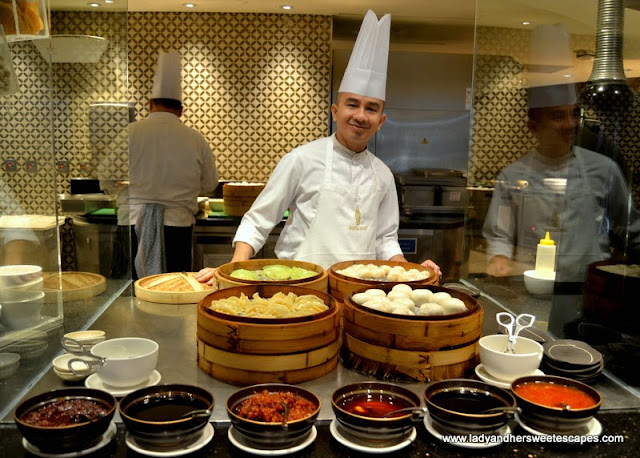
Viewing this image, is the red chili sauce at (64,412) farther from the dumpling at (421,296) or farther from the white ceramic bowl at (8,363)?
the dumpling at (421,296)

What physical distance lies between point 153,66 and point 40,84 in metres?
4.97

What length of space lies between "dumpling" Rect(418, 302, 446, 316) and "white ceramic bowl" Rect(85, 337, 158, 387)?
765 mm

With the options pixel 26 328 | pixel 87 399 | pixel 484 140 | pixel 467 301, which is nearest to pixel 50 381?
pixel 26 328

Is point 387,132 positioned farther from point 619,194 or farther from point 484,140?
point 619,194

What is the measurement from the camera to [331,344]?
1672 millimetres

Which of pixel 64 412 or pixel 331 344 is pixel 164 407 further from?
pixel 331 344

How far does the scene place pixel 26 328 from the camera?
1602 mm

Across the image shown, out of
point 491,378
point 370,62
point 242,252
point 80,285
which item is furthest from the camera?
point 370,62

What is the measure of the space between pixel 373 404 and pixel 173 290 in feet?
4.25

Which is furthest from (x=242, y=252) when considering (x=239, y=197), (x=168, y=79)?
(x=168, y=79)

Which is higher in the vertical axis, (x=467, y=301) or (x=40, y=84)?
(x=40, y=84)

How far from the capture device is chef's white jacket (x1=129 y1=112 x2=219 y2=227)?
4.80 metres

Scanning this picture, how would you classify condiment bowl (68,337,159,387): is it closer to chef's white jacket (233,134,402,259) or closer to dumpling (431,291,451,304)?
dumpling (431,291,451,304)

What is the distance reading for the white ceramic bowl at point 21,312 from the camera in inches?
59.8
